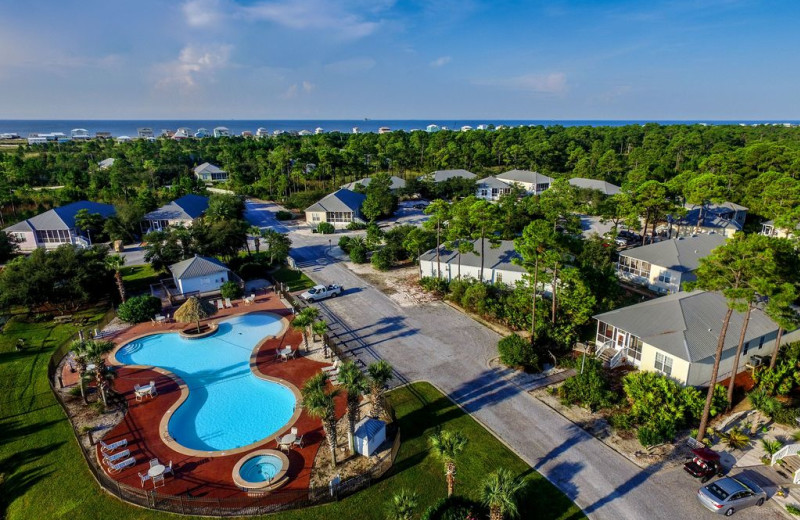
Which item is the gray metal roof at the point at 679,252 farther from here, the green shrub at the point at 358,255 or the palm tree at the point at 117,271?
the palm tree at the point at 117,271

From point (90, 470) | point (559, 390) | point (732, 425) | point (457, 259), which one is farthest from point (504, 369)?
point (90, 470)

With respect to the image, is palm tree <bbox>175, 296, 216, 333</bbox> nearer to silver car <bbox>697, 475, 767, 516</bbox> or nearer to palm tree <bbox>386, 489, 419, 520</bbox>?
palm tree <bbox>386, 489, 419, 520</bbox>

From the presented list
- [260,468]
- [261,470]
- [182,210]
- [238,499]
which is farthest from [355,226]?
[238,499]

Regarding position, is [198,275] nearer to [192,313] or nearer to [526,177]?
[192,313]

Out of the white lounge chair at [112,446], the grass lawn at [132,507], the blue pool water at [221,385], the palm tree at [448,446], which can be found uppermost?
the palm tree at [448,446]

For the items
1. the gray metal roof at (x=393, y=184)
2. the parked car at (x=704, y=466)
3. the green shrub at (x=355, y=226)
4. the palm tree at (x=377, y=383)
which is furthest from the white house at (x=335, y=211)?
the parked car at (x=704, y=466)

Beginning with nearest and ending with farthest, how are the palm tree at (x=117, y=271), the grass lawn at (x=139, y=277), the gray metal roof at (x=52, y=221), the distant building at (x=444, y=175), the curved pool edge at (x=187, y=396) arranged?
the curved pool edge at (x=187, y=396) < the palm tree at (x=117, y=271) < the grass lawn at (x=139, y=277) < the gray metal roof at (x=52, y=221) < the distant building at (x=444, y=175)

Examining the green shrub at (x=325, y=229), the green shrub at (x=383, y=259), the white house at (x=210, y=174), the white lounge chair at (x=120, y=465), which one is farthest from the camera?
the white house at (x=210, y=174)
